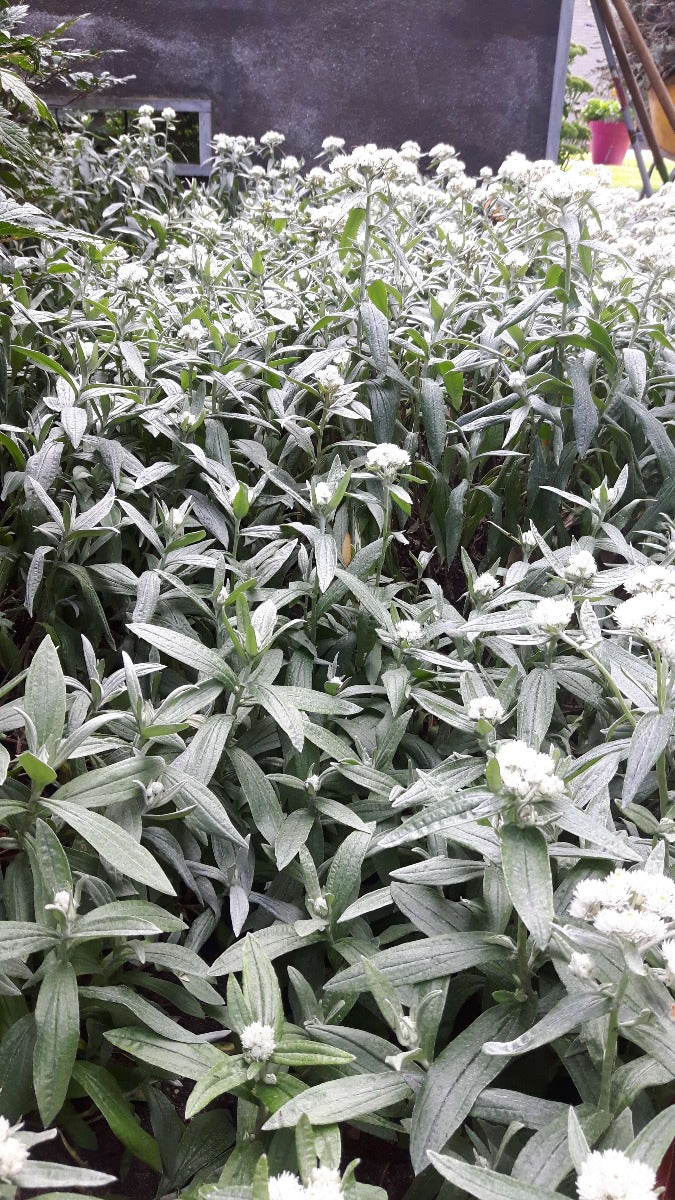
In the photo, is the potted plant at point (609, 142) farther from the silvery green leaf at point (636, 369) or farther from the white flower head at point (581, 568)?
the white flower head at point (581, 568)

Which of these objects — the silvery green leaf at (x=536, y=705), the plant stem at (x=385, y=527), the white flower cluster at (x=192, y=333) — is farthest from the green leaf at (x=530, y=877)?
the white flower cluster at (x=192, y=333)

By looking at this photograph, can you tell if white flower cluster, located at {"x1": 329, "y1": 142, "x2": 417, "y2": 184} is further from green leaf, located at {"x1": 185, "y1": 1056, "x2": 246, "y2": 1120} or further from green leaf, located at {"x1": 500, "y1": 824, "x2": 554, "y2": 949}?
green leaf, located at {"x1": 185, "y1": 1056, "x2": 246, "y2": 1120}

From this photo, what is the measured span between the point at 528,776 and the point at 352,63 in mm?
6809

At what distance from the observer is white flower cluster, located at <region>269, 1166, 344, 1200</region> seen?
2.43ft

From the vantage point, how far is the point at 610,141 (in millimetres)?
9602

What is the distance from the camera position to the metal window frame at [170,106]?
246 inches

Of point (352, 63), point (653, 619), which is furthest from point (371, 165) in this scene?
point (352, 63)

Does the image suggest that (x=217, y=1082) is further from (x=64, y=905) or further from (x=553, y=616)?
(x=553, y=616)

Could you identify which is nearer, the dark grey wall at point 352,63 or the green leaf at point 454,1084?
the green leaf at point 454,1084

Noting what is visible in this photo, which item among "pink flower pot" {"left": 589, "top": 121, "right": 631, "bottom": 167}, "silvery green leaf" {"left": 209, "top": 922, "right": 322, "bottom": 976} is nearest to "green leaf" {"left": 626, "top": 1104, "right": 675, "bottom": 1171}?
"silvery green leaf" {"left": 209, "top": 922, "right": 322, "bottom": 976}

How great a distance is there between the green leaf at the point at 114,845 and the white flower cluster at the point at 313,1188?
343 mm

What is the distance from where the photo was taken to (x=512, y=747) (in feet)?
3.44

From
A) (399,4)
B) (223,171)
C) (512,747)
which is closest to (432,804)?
(512,747)

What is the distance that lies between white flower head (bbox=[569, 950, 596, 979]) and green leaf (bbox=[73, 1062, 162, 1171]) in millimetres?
584
